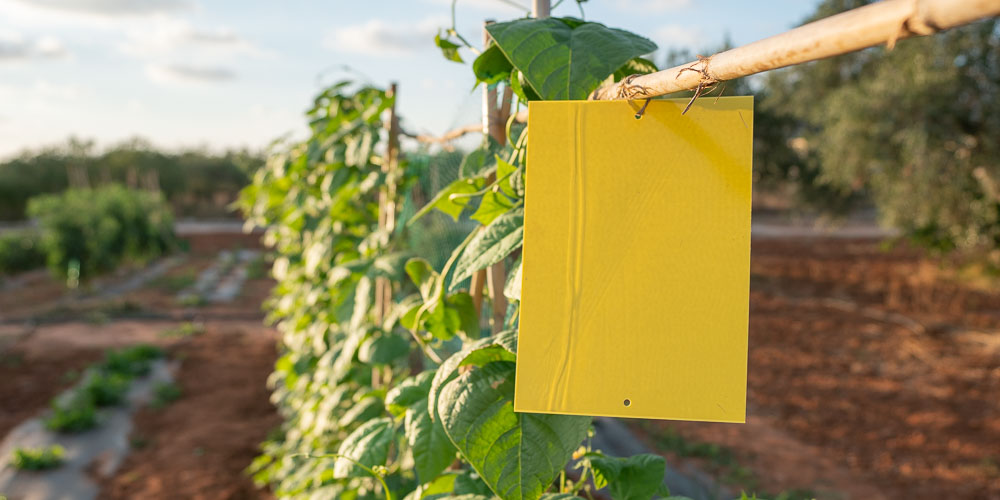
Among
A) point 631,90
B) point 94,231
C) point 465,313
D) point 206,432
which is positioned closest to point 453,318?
point 465,313

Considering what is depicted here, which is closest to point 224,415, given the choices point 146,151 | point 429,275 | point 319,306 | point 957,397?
point 319,306

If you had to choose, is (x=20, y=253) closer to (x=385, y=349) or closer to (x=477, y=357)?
(x=385, y=349)

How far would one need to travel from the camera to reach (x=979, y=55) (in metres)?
8.29

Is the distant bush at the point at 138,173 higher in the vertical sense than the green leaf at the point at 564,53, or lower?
higher

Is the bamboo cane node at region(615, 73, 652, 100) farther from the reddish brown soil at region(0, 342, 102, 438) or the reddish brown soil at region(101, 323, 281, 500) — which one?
the reddish brown soil at region(0, 342, 102, 438)

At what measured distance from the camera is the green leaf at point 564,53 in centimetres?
68

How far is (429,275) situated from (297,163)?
4.15 ft

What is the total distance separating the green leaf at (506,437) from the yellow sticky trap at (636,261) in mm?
151

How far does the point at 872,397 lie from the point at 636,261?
615 centimetres

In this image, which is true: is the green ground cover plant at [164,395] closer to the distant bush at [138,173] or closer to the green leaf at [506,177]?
the green leaf at [506,177]

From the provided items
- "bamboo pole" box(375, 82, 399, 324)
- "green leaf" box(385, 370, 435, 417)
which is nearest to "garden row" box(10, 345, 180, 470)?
"bamboo pole" box(375, 82, 399, 324)

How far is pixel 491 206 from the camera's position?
92 centimetres

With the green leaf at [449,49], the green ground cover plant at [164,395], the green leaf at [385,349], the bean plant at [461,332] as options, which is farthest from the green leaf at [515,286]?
the green ground cover plant at [164,395]

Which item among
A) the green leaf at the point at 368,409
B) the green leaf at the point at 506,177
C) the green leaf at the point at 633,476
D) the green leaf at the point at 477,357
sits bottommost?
the green leaf at the point at 368,409
